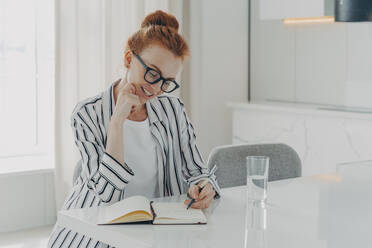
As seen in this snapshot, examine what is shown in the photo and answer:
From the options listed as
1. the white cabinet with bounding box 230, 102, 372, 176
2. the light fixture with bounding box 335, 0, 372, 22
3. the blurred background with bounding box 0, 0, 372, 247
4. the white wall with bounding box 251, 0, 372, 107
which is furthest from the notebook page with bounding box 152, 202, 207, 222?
the white wall with bounding box 251, 0, 372, 107

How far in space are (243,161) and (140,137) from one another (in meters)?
0.49

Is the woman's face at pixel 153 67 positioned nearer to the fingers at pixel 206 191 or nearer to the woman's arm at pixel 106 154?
the woman's arm at pixel 106 154

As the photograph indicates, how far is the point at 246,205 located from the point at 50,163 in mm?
2354

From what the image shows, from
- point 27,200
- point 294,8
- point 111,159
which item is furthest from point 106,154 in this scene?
point 294,8

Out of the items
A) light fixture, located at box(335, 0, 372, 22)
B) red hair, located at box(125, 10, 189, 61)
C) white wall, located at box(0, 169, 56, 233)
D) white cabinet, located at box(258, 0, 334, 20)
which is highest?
white cabinet, located at box(258, 0, 334, 20)

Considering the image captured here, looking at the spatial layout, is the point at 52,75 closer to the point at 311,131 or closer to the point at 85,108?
the point at 311,131

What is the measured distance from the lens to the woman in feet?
5.63

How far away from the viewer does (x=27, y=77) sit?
12.4 feet

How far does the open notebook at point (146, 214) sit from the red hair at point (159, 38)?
20.9 inches

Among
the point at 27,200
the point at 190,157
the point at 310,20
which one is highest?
the point at 310,20

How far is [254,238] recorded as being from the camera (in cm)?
128

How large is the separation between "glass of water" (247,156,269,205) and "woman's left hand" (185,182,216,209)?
0.45 ft

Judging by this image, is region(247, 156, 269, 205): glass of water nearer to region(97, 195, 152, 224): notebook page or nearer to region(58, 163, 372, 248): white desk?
region(58, 163, 372, 248): white desk

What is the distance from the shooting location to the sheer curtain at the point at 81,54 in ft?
11.5
